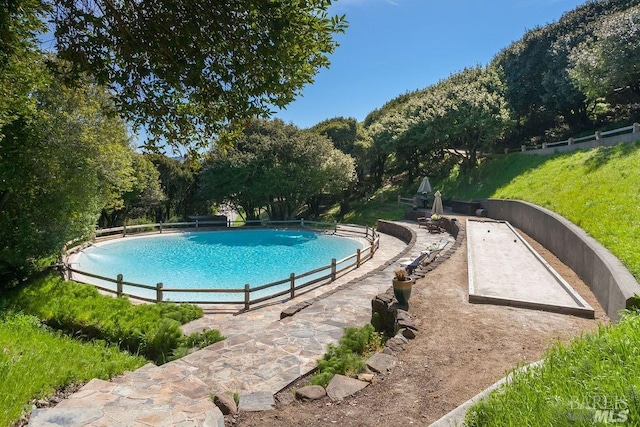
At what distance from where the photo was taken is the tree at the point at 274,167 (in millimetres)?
29469

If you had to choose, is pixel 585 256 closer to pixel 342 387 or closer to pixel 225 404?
pixel 342 387

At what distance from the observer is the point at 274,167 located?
29312 millimetres

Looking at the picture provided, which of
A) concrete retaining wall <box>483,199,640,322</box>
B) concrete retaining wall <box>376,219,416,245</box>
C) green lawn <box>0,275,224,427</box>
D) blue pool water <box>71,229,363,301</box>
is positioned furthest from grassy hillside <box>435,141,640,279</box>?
blue pool water <box>71,229,363,301</box>

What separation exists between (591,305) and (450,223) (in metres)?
12.7

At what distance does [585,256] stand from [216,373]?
8424mm

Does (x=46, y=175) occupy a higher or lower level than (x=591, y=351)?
higher

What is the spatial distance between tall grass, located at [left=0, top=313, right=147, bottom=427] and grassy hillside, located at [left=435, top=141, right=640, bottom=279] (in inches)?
352

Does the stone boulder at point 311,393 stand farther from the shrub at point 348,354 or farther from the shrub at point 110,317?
the shrub at point 110,317

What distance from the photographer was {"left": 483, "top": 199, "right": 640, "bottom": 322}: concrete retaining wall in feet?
19.7

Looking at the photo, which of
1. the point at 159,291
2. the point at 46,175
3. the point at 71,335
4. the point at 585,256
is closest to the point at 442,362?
Answer: the point at 585,256

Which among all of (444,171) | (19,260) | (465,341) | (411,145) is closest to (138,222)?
(19,260)

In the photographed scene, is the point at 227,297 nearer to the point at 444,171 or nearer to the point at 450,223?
the point at 450,223

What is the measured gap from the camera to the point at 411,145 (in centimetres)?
Result: 3200

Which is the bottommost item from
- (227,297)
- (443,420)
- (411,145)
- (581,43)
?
(227,297)
